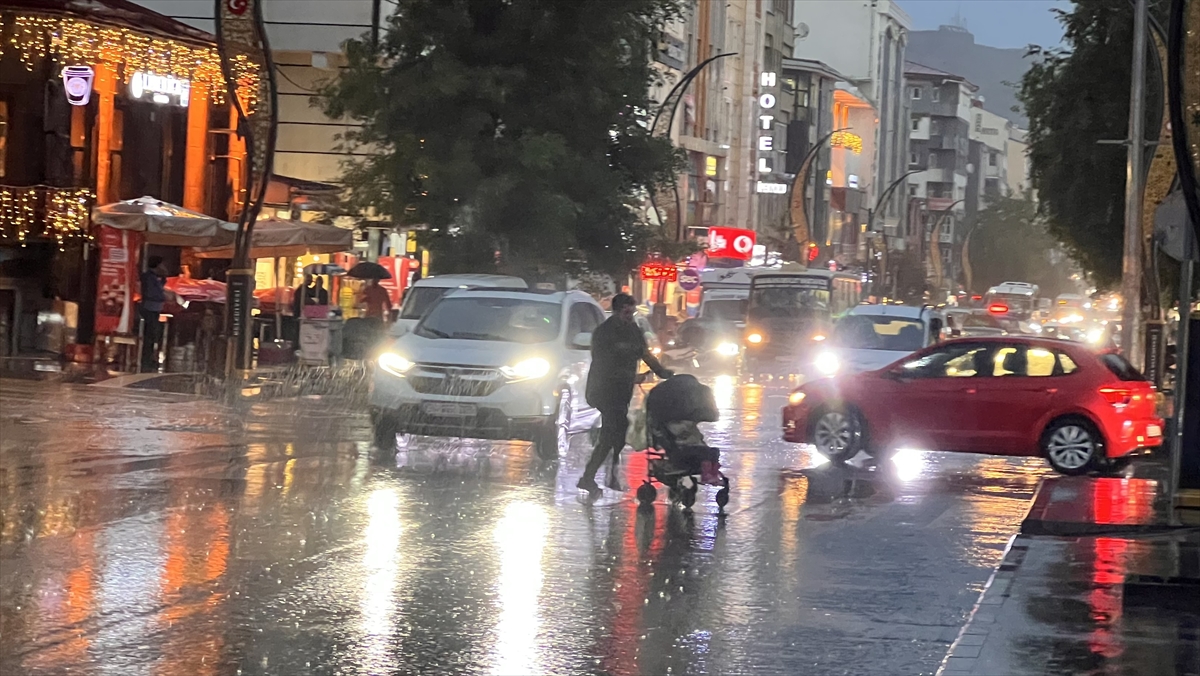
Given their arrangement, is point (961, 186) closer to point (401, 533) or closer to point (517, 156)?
point (517, 156)

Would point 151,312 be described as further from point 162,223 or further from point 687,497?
point 687,497

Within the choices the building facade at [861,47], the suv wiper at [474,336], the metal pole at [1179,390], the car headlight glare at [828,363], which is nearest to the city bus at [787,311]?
the car headlight glare at [828,363]

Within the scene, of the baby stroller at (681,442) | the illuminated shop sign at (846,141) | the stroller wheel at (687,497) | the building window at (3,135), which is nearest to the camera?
the baby stroller at (681,442)

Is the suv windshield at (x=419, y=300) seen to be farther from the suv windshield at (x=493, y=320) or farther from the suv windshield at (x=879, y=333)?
the suv windshield at (x=493, y=320)

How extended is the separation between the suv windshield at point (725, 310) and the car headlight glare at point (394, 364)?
38.0m

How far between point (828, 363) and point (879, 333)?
→ 54.5 inches

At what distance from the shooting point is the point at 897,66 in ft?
509

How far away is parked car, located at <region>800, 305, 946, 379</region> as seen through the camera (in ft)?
87.8

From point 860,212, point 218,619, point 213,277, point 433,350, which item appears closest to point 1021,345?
point 433,350

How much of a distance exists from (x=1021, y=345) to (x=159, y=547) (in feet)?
36.2

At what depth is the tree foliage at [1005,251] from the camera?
487ft

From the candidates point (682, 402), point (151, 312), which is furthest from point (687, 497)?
point (151, 312)

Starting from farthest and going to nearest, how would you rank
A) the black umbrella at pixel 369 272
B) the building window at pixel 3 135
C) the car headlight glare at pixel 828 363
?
the black umbrella at pixel 369 272
the building window at pixel 3 135
the car headlight glare at pixel 828 363

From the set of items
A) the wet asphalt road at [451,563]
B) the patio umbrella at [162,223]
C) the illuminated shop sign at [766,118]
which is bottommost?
the wet asphalt road at [451,563]
